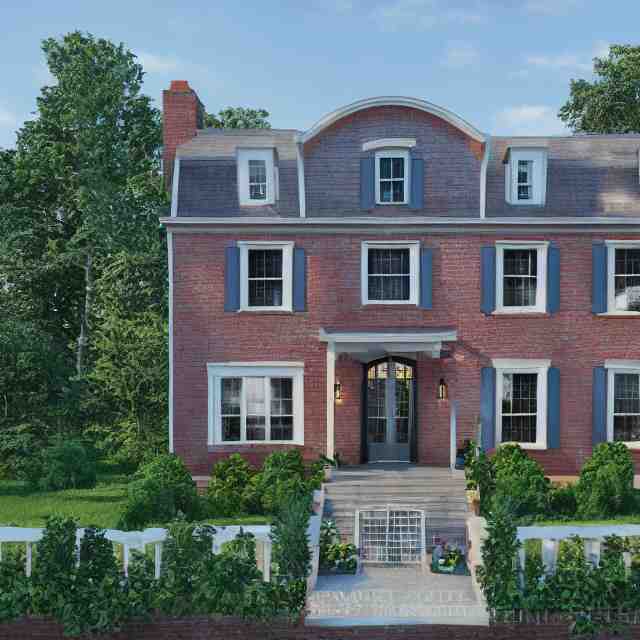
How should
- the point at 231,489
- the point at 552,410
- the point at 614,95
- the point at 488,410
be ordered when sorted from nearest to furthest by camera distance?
the point at 231,489 → the point at 552,410 → the point at 488,410 → the point at 614,95

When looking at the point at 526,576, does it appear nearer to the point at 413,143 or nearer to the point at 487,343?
the point at 487,343

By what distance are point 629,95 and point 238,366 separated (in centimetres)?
2589

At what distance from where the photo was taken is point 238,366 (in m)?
20.8

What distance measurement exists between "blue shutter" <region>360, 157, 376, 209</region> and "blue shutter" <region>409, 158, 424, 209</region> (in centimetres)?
99

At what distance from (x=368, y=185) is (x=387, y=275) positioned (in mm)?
2341

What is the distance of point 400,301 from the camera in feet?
68.8

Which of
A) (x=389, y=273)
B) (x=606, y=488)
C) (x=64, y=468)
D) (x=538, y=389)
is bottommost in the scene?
(x=64, y=468)

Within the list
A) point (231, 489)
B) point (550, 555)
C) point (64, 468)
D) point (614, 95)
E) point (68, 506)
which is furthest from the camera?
point (614, 95)

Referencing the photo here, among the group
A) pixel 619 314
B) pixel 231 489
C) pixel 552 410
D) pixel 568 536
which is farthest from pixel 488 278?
pixel 568 536

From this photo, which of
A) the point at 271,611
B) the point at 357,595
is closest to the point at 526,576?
the point at 357,595

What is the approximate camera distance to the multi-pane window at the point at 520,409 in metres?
20.9

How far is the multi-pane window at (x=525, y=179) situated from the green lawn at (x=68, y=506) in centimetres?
1061

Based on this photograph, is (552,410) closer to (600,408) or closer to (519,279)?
(600,408)

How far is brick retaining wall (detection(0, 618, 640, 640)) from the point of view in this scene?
12133 millimetres
